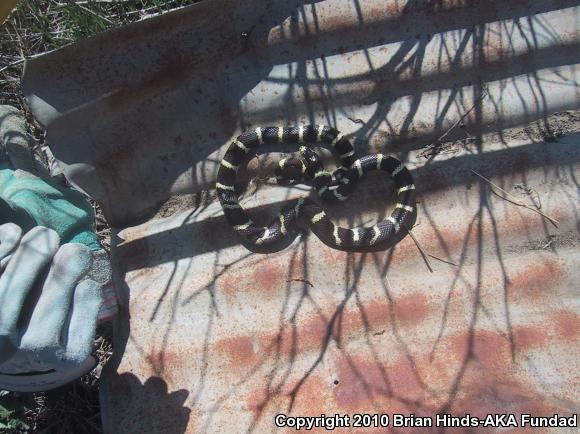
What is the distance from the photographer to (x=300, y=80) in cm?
286

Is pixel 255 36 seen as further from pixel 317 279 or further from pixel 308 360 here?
pixel 308 360

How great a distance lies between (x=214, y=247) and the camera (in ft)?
9.08

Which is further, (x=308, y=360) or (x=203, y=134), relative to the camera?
(x=203, y=134)

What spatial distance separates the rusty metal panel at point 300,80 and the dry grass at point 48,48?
26.8 inches

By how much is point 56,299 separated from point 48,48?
9.00 feet

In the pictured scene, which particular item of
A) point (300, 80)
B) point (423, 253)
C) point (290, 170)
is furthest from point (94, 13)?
point (423, 253)

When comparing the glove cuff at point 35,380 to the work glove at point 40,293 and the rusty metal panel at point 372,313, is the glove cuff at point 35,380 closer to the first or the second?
the work glove at point 40,293

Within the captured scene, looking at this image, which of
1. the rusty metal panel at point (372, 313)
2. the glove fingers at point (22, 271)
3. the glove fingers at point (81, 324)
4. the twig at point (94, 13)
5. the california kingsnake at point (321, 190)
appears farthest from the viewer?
the twig at point (94, 13)

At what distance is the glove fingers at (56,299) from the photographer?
1.85 m

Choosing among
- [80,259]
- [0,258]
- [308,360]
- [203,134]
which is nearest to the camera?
[0,258]

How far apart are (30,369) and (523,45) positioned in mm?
3186

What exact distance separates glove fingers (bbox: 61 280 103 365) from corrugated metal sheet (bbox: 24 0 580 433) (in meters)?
0.50

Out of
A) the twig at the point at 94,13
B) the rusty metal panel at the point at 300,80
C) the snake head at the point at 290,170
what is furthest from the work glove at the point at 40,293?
the twig at the point at 94,13

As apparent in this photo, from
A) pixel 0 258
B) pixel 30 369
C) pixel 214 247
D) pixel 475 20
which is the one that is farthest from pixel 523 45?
pixel 30 369
